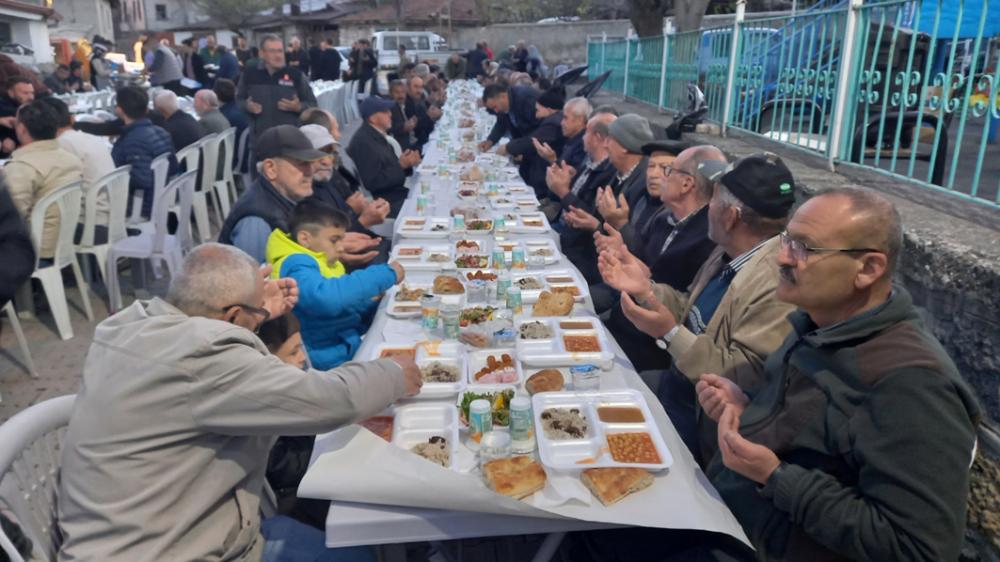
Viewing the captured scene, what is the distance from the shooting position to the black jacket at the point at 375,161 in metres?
6.65

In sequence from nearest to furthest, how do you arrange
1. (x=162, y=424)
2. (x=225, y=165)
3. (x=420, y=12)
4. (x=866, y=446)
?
(x=866, y=446) → (x=162, y=424) → (x=225, y=165) → (x=420, y=12)

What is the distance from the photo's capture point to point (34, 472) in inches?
77.9

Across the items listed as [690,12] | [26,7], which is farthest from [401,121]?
[26,7]

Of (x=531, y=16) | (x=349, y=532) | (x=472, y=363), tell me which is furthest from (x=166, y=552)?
(x=531, y=16)

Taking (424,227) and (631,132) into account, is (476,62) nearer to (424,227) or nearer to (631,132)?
(424,227)

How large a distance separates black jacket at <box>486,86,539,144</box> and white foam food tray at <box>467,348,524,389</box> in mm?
5842

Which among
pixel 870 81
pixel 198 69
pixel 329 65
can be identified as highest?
pixel 329 65

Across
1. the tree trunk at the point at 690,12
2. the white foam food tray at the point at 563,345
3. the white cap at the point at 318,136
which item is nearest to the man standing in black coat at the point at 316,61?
the tree trunk at the point at 690,12

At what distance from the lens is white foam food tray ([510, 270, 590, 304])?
3.49 metres

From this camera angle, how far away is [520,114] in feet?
28.3

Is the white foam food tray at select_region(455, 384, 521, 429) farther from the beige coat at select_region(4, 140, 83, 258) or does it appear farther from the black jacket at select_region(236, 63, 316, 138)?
the black jacket at select_region(236, 63, 316, 138)

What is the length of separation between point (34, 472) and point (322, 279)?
4.46 feet

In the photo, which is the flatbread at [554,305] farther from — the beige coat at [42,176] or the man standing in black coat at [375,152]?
the man standing in black coat at [375,152]

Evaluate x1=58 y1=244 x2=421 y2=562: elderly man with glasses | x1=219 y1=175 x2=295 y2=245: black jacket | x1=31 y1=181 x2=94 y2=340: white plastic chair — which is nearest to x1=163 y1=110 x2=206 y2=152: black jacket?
x1=31 y1=181 x2=94 y2=340: white plastic chair
